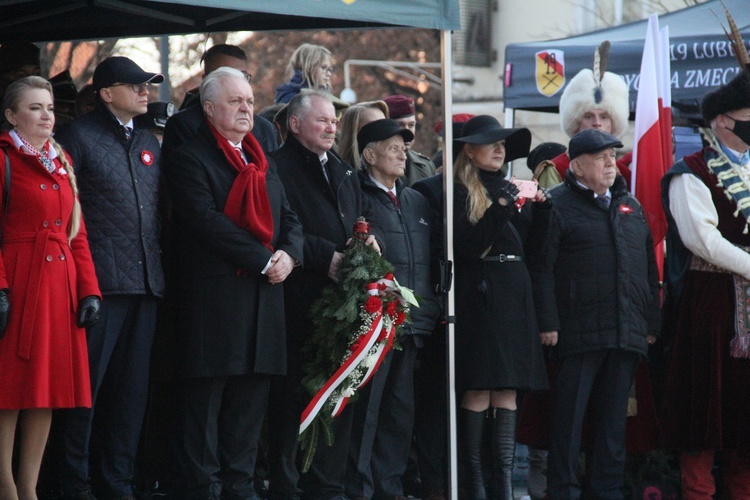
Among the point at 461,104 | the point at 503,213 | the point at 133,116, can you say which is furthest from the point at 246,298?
the point at 461,104

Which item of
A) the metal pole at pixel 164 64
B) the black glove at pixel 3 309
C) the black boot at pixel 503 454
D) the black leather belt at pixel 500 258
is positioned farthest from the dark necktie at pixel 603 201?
the metal pole at pixel 164 64

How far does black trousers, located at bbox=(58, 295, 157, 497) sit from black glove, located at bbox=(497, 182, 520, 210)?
79.4 inches

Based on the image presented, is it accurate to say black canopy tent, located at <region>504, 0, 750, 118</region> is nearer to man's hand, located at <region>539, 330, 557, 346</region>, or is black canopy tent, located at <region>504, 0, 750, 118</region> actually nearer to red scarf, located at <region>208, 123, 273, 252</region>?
man's hand, located at <region>539, 330, 557, 346</region>

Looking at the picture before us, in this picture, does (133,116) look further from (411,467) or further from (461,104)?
(461,104)

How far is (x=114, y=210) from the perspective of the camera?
6.21 meters

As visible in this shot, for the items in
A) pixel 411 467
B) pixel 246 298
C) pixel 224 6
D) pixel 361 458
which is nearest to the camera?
pixel 224 6

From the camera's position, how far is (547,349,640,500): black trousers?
7258 mm

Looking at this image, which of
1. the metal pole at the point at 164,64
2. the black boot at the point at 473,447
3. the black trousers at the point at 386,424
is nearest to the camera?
the black trousers at the point at 386,424

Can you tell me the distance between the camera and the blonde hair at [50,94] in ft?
19.4

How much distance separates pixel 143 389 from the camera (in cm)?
630

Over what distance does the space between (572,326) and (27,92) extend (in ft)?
11.1

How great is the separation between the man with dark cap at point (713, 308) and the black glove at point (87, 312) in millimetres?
3567

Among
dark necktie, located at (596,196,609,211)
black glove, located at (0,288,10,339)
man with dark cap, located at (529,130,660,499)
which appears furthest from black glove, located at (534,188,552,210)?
black glove, located at (0,288,10,339)

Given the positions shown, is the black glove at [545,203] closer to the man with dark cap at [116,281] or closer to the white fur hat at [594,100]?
the white fur hat at [594,100]
